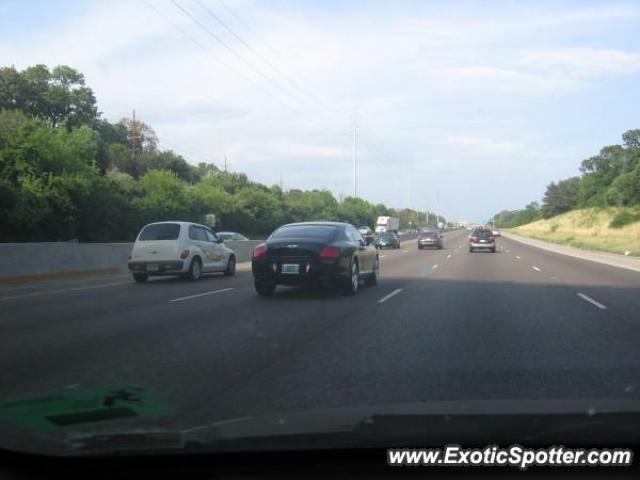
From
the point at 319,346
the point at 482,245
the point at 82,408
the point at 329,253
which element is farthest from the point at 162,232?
the point at 482,245

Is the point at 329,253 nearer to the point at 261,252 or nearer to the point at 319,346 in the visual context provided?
the point at 261,252

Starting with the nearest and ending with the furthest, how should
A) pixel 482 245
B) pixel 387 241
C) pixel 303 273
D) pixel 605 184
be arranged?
pixel 303 273 → pixel 482 245 → pixel 387 241 → pixel 605 184

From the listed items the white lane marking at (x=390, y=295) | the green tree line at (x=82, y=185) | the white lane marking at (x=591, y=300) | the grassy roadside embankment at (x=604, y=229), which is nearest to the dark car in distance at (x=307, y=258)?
the white lane marking at (x=390, y=295)

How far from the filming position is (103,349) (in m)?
9.44

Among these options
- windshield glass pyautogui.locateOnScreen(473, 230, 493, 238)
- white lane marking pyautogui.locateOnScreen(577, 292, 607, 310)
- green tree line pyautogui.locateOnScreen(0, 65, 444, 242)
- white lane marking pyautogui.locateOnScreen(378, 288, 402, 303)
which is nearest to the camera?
white lane marking pyautogui.locateOnScreen(577, 292, 607, 310)

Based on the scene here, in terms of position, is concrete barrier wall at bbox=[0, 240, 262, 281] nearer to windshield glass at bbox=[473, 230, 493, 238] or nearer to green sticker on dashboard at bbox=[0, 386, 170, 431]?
green sticker on dashboard at bbox=[0, 386, 170, 431]

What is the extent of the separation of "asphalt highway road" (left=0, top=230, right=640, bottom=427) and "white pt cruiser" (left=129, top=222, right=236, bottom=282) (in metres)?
2.77

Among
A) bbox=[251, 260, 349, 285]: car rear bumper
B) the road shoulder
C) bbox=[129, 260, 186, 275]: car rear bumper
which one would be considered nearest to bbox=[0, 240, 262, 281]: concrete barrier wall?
bbox=[129, 260, 186, 275]: car rear bumper

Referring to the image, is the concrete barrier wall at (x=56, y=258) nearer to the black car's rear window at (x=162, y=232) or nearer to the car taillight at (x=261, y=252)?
the black car's rear window at (x=162, y=232)

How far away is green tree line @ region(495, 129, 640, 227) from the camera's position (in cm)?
9094

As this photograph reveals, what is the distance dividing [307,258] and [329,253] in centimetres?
47

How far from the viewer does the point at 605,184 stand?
422 ft

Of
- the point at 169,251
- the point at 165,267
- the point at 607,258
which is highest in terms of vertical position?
the point at 169,251

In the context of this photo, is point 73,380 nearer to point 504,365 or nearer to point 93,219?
point 504,365
